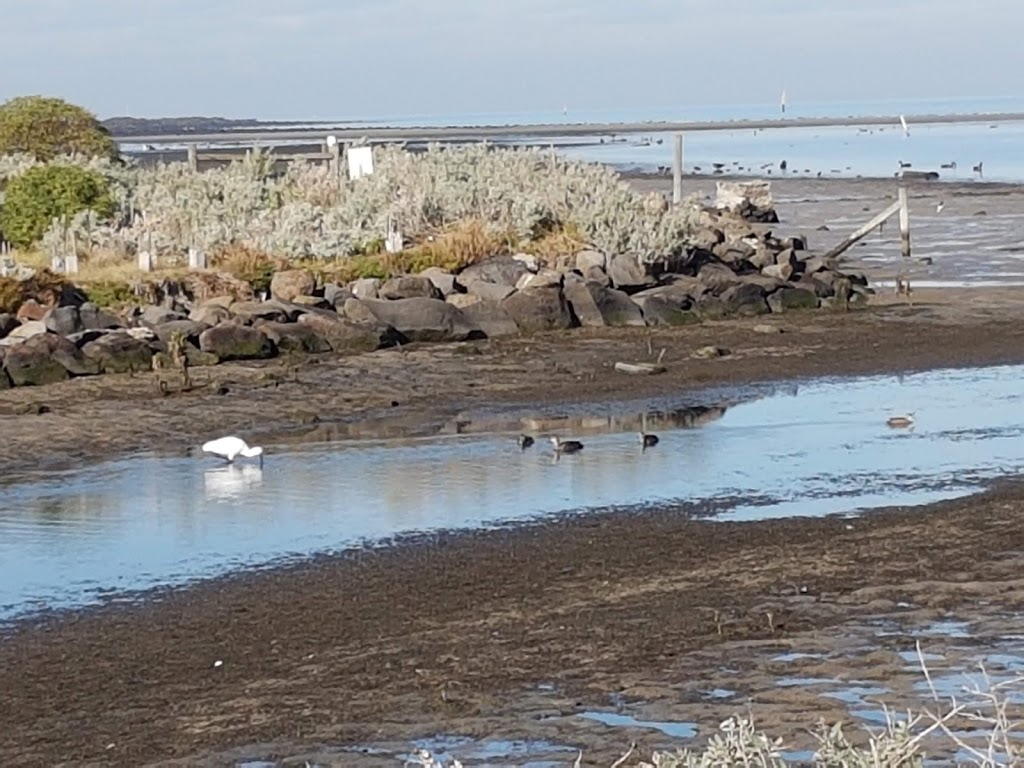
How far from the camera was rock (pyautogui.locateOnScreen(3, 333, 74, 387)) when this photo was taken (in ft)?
65.3

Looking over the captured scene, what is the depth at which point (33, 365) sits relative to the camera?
19984mm

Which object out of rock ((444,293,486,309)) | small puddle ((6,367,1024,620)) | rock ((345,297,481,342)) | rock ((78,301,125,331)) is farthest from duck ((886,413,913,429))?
rock ((78,301,125,331))

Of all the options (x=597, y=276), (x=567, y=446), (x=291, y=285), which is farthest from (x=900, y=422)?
(x=597, y=276)

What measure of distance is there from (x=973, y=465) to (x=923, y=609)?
5187 millimetres

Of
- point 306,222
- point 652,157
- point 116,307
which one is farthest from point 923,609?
point 652,157

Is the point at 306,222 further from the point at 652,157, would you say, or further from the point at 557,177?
the point at 652,157

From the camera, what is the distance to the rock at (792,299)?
26.8m

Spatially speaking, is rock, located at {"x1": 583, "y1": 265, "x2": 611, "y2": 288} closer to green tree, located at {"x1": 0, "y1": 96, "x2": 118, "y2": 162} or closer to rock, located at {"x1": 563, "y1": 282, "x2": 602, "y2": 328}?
rock, located at {"x1": 563, "y1": 282, "x2": 602, "y2": 328}

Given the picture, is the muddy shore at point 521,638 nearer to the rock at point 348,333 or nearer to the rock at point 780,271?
the rock at point 348,333

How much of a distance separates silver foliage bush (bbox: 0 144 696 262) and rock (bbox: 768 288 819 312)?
183 centimetres

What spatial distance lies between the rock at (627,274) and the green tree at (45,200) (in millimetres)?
A: 7131

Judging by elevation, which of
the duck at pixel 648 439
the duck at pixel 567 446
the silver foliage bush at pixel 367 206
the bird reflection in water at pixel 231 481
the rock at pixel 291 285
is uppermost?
the silver foliage bush at pixel 367 206

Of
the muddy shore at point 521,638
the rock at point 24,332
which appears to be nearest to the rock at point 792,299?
the rock at point 24,332

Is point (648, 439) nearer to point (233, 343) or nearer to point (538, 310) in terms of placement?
point (233, 343)
